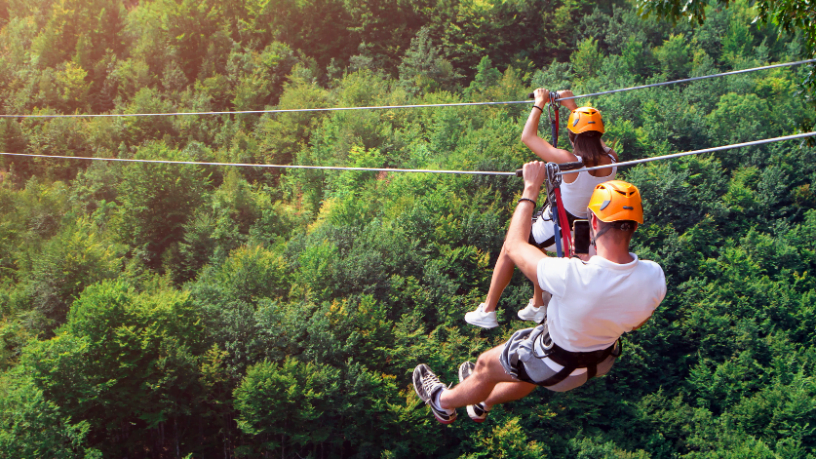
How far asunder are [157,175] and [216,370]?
54.3 feet

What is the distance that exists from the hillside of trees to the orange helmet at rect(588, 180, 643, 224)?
20.4m

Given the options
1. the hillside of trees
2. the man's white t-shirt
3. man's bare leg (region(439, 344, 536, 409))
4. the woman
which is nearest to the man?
the man's white t-shirt

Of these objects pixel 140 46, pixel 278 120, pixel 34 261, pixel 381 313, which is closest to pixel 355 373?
pixel 381 313

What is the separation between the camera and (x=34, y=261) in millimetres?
34938

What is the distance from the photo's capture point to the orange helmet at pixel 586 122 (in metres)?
4.66

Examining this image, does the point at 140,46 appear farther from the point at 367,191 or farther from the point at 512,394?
the point at 512,394

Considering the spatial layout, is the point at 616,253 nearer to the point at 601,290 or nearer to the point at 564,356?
the point at 601,290

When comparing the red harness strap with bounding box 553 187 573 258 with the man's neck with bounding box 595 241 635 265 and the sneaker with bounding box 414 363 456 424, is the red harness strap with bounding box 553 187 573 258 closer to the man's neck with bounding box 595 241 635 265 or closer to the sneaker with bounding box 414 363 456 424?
the man's neck with bounding box 595 241 635 265

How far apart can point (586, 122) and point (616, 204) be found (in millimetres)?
1347

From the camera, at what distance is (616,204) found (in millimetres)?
3486

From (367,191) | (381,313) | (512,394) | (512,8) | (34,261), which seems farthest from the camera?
(512,8)

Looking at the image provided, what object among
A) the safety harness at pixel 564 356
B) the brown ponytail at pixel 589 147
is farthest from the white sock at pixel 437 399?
the brown ponytail at pixel 589 147

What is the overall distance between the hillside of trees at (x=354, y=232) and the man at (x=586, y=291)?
20.2 m

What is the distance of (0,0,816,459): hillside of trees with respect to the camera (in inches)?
1186
